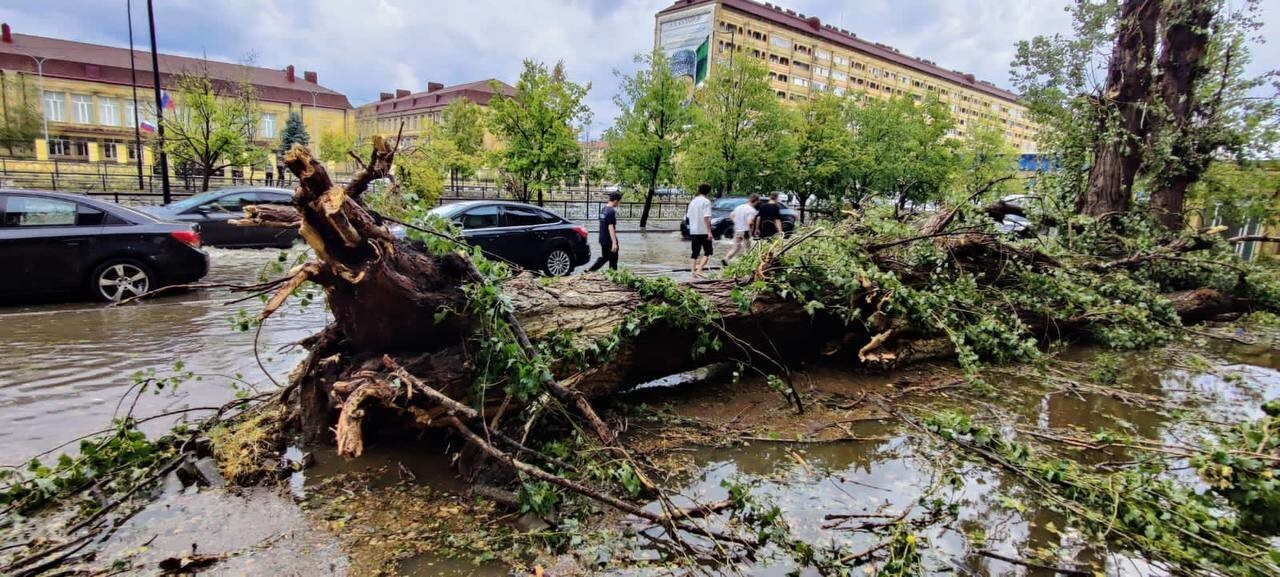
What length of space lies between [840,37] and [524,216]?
93.4m

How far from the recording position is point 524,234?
11.6m

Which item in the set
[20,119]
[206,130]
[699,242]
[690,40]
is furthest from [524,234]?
[690,40]

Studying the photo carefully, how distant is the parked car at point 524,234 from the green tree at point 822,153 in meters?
18.0

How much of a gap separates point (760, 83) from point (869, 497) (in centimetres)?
2551

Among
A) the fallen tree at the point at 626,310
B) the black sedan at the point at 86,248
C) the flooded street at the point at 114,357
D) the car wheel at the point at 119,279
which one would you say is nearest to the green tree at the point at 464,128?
the black sedan at the point at 86,248

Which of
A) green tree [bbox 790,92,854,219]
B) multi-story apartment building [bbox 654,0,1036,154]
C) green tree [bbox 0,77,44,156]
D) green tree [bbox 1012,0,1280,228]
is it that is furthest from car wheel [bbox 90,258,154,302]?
multi-story apartment building [bbox 654,0,1036,154]

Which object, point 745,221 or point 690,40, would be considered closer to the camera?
point 745,221

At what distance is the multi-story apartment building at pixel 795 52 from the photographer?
77562mm

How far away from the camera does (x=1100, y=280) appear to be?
8266 mm

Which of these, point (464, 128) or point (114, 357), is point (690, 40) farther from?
point (114, 357)

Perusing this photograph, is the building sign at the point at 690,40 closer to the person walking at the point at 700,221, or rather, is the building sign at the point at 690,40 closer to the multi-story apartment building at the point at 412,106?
the multi-story apartment building at the point at 412,106

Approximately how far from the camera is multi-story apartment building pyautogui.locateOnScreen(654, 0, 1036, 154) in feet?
254

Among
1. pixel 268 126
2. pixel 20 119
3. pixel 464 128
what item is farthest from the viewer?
pixel 268 126

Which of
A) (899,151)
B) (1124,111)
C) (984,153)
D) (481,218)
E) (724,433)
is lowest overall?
(724,433)
